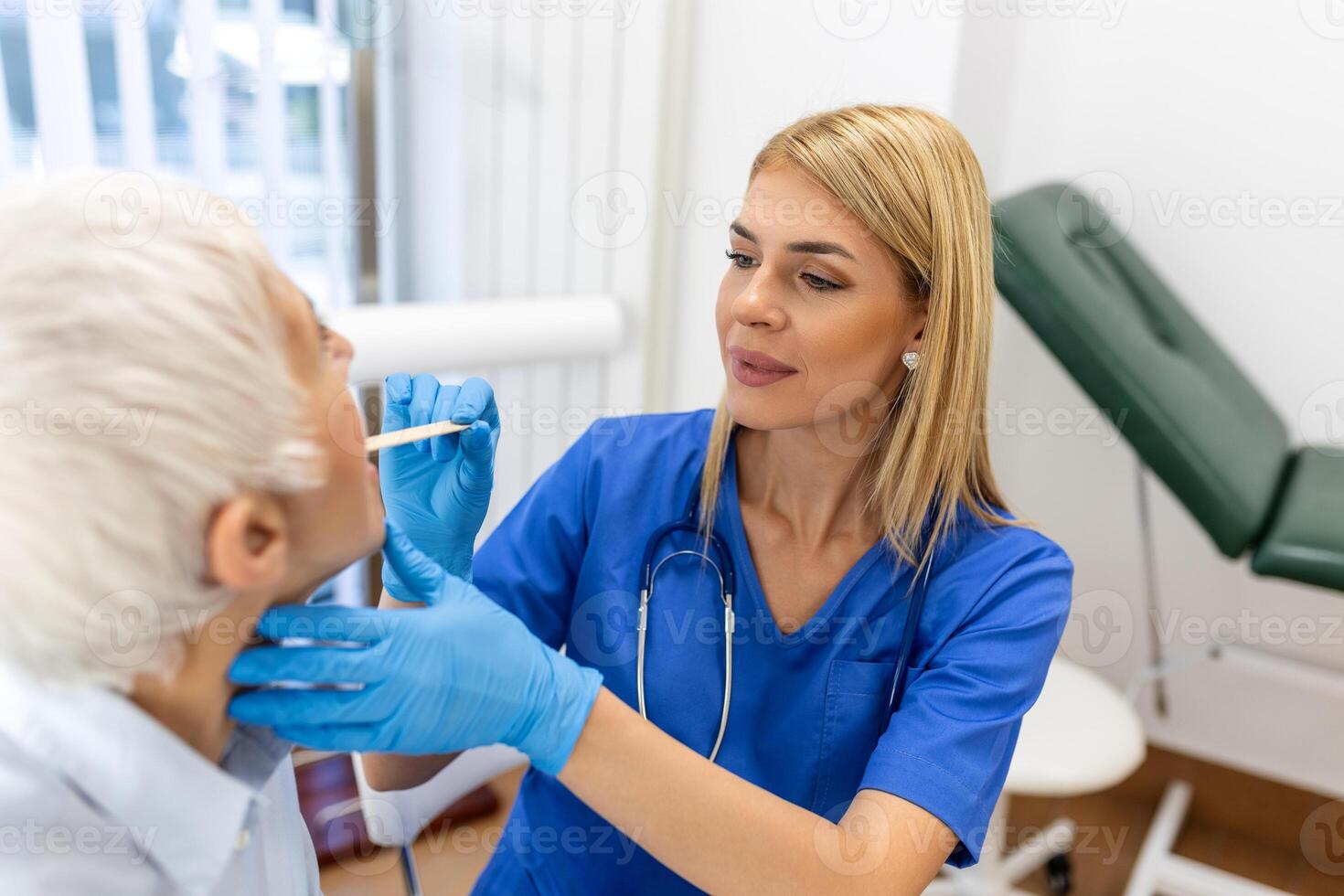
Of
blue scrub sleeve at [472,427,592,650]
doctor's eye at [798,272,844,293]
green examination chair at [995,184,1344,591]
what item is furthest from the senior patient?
green examination chair at [995,184,1344,591]

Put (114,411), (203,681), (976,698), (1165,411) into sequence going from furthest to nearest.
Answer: (1165,411), (976,698), (203,681), (114,411)

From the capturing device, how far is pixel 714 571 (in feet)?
3.76

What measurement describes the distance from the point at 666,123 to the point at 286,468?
1630 millimetres

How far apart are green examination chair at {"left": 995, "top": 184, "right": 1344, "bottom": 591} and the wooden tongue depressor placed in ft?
3.51

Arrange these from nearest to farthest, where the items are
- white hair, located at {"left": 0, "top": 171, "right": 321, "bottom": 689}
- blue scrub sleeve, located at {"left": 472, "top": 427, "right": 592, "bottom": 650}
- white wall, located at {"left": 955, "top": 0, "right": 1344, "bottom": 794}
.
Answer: white hair, located at {"left": 0, "top": 171, "right": 321, "bottom": 689} < blue scrub sleeve, located at {"left": 472, "top": 427, "right": 592, "bottom": 650} < white wall, located at {"left": 955, "top": 0, "right": 1344, "bottom": 794}

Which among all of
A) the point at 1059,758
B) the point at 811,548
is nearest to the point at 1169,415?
the point at 1059,758

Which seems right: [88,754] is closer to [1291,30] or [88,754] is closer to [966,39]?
[966,39]

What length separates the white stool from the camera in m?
1.53

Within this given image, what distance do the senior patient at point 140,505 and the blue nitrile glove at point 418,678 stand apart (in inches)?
1.5

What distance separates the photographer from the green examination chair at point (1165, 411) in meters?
1.66

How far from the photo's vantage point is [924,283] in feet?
3.65

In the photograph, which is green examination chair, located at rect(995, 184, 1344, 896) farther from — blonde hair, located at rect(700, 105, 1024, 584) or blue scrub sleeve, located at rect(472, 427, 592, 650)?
blue scrub sleeve, located at rect(472, 427, 592, 650)

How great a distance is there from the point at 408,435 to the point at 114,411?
0.33 metres

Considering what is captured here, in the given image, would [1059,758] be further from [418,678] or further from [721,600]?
[418,678]
